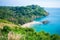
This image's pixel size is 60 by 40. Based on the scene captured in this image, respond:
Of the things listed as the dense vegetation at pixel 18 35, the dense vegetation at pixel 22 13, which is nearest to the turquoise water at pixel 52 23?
the dense vegetation at pixel 22 13

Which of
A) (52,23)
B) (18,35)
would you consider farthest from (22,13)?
(18,35)

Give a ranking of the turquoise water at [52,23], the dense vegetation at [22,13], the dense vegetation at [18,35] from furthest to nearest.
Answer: the dense vegetation at [22,13] < the turquoise water at [52,23] < the dense vegetation at [18,35]

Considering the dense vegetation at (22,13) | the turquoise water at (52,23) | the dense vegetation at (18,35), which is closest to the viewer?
the dense vegetation at (18,35)

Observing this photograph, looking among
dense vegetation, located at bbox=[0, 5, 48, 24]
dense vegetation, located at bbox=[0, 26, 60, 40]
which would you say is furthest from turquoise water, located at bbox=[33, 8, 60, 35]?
dense vegetation, located at bbox=[0, 26, 60, 40]

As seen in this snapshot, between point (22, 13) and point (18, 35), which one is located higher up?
point (18, 35)

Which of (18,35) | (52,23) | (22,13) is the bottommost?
(52,23)

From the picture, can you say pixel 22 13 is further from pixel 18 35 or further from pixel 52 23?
pixel 18 35

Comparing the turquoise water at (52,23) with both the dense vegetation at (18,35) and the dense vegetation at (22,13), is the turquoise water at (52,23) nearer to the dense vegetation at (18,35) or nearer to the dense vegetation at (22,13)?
the dense vegetation at (22,13)

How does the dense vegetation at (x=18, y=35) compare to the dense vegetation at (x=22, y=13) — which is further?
the dense vegetation at (x=22, y=13)
